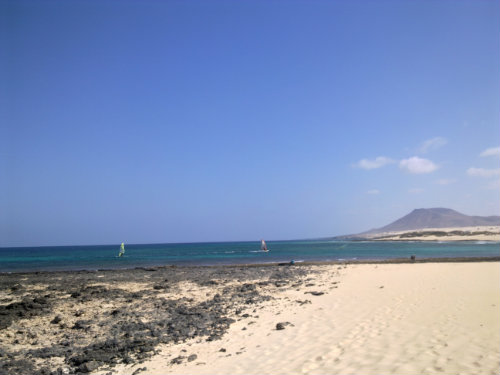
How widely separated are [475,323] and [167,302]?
10298 mm

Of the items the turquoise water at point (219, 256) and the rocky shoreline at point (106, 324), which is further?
the turquoise water at point (219, 256)

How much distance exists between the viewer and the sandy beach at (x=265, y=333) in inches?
235

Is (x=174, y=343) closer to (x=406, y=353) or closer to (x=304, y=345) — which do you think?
(x=304, y=345)

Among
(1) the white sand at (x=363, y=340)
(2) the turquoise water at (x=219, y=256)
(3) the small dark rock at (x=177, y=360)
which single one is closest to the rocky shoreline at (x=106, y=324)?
(3) the small dark rock at (x=177, y=360)

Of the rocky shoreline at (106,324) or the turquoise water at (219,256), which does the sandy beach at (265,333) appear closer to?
the rocky shoreline at (106,324)

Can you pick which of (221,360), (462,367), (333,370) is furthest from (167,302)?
(462,367)

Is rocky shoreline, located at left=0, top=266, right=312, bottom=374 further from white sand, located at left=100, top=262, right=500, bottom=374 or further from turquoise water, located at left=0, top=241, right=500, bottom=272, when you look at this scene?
turquoise water, located at left=0, top=241, right=500, bottom=272

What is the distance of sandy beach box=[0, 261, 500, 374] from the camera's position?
19.6 feet

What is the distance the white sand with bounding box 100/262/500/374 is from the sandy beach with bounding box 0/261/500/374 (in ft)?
0.08

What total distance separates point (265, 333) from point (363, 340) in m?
2.63

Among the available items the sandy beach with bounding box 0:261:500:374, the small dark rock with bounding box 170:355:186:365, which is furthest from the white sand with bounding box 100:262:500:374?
the small dark rock with bounding box 170:355:186:365

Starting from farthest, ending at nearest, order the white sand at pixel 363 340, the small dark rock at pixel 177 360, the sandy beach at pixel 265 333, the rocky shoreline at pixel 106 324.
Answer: the rocky shoreline at pixel 106 324
the small dark rock at pixel 177 360
the sandy beach at pixel 265 333
the white sand at pixel 363 340

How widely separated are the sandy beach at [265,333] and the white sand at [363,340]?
0.08 feet

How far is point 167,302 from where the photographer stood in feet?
40.4
